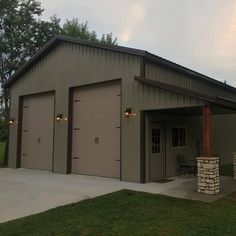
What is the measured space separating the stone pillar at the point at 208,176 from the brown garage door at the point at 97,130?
369 centimetres

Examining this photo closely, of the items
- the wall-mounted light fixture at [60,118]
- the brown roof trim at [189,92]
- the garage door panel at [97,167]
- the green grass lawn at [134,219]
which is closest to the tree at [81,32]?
the wall-mounted light fixture at [60,118]

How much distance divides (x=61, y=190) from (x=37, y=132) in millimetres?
6153

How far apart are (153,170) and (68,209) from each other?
4.54m

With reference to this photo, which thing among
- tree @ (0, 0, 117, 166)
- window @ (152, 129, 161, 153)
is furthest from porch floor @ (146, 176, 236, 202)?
tree @ (0, 0, 117, 166)

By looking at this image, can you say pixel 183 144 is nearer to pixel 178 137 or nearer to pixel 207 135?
pixel 178 137

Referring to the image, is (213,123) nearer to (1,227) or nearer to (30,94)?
(30,94)

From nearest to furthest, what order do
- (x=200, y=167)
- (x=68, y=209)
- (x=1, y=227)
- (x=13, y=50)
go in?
1. (x=1, y=227)
2. (x=68, y=209)
3. (x=200, y=167)
4. (x=13, y=50)

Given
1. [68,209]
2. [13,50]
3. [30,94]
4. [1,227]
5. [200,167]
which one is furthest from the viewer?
[13,50]

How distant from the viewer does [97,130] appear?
1288cm

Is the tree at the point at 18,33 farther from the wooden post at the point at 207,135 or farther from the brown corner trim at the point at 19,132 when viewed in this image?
the wooden post at the point at 207,135

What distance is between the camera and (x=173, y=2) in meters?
12.8

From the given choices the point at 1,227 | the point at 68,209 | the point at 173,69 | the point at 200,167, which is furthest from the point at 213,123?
the point at 1,227

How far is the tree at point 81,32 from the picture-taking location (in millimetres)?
30541

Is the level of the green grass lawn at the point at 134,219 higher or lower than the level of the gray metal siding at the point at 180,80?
lower
